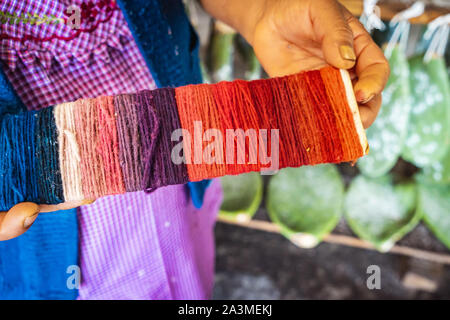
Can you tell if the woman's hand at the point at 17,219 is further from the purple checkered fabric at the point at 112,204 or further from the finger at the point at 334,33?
the finger at the point at 334,33

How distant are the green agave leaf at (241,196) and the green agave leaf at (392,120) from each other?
1.46ft

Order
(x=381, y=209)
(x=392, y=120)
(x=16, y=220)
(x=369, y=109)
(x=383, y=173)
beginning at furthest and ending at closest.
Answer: (x=381, y=209), (x=383, y=173), (x=392, y=120), (x=369, y=109), (x=16, y=220)

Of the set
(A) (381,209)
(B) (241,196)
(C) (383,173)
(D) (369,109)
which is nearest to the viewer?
(D) (369,109)

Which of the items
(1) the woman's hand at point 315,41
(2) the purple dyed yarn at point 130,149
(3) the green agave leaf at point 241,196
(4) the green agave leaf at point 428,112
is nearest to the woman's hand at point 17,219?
(2) the purple dyed yarn at point 130,149

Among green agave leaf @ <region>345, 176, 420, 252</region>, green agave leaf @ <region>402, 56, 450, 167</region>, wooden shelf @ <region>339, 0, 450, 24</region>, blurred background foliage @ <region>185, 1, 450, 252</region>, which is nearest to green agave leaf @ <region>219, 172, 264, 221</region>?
blurred background foliage @ <region>185, 1, 450, 252</region>

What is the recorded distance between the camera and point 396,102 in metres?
0.98

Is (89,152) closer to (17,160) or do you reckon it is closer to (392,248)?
(17,160)

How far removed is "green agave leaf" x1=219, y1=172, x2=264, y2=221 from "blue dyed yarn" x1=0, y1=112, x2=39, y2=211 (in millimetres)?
911

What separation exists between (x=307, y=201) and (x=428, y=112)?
0.52 metres

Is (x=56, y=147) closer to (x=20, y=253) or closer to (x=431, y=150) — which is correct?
(x=20, y=253)

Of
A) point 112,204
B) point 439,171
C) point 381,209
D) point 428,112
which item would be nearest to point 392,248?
point 381,209

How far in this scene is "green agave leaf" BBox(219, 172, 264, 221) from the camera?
128cm

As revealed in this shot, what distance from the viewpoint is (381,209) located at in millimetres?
1214

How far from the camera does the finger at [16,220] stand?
1.28 ft
